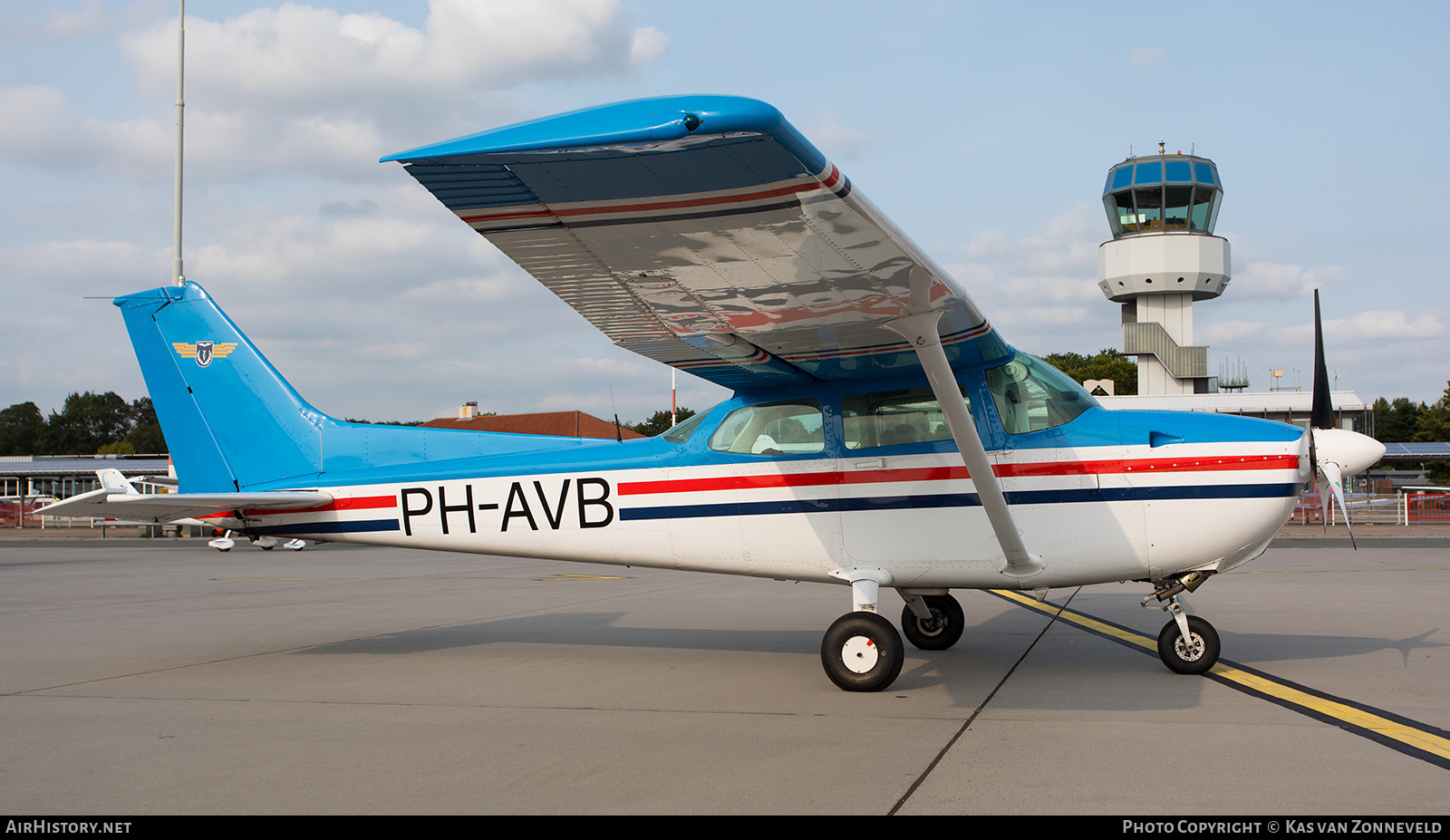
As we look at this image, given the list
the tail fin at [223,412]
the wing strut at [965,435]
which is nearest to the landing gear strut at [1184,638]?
the wing strut at [965,435]

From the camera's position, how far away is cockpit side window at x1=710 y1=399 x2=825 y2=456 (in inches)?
267

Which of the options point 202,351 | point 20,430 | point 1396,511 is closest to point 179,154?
point 202,351

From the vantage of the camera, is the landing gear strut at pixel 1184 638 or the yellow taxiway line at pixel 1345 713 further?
the landing gear strut at pixel 1184 638

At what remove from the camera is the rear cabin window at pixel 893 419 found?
6.50 meters

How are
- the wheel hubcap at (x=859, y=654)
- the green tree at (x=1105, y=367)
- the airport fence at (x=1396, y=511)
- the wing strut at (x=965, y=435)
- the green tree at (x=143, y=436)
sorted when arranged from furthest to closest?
the green tree at (x=143, y=436)
the green tree at (x=1105, y=367)
the airport fence at (x=1396, y=511)
the wheel hubcap at (x=859, y=654)
the wing strut at (x=965, y=435)

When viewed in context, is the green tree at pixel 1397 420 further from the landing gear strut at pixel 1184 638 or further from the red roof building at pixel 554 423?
the landing gear strut at pixel 1184 638

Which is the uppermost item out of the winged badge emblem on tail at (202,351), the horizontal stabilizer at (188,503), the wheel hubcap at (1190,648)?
the winged badge emblem on tail at (202,351)

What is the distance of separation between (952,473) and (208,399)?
627 cm

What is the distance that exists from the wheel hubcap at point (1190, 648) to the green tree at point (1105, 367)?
67.7 m

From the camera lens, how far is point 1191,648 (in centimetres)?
637

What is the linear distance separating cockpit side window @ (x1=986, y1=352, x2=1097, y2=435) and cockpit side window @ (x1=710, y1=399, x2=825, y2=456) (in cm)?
127

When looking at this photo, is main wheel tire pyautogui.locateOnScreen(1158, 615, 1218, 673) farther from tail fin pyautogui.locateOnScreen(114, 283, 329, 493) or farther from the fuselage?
tail fin pyautogui.locateOnScreen(114, 283, 329, 493)

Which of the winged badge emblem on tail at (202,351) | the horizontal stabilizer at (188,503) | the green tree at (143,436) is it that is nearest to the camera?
the horizontal stabilizer at (188,503)
